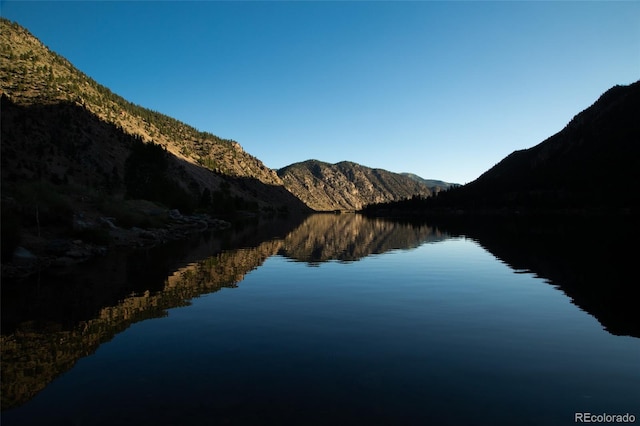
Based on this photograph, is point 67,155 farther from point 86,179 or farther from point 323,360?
point 323,360

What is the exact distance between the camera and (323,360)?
11.7 metres

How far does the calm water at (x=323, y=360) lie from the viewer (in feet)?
28.2

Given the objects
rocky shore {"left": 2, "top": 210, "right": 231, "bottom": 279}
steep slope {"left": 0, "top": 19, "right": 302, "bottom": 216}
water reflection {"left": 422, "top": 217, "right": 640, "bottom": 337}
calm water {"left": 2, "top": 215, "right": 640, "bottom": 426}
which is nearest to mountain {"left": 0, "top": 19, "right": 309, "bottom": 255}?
steep slope {"left": 0, "top": 19, "right": 302, "bottom": 216}

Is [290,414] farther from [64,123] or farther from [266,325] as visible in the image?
[64,123]

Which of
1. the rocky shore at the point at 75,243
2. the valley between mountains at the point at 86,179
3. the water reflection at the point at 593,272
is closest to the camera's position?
the water reflection at the point at 593,272

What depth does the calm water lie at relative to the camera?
8.59 meters

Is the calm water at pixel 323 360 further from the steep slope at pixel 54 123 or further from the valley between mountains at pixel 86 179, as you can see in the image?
the steep slope at pixel 54 123

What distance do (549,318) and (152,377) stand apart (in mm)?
15865

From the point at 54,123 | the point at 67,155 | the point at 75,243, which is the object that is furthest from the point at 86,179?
the point at 75,243

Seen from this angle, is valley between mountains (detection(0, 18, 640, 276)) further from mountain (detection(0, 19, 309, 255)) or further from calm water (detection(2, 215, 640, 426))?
calm water (detection(2, 215, 640, 426))

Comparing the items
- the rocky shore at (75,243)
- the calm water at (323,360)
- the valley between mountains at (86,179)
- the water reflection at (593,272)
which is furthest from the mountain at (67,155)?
the water reflection at (593,272)

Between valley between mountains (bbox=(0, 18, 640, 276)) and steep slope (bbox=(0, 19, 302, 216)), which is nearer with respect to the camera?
valley between mountains (bbox=(0, 18, 640, 276))

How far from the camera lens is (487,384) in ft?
32.5

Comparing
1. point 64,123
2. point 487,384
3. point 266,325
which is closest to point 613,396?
point 487,384
